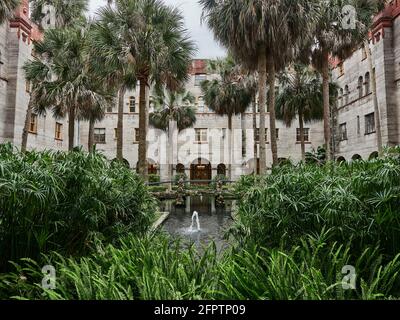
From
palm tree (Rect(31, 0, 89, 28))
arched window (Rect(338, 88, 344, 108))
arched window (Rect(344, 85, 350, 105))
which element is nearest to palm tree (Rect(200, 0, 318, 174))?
palm tree (Rect(31, 0, 89, 28))

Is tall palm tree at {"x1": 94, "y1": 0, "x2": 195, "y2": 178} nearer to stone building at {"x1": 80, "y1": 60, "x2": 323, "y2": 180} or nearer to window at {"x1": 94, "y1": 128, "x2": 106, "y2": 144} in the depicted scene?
stone building at {"x1": 80, "y1": 60, "x2": 323, "y2": 180}

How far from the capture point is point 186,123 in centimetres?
3009

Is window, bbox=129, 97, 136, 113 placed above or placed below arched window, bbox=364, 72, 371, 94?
above

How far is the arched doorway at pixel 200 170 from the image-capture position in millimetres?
37219

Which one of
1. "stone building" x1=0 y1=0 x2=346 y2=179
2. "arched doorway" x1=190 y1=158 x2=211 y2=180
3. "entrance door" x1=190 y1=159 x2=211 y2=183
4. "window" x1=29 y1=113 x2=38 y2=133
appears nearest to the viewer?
"window" x1=29 y1=113 x2=38 y2=133

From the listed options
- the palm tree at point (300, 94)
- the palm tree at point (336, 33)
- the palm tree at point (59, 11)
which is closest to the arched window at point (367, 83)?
the palm tree at point (300, 94)

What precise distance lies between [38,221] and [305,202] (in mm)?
3787

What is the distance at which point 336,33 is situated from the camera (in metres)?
17.5

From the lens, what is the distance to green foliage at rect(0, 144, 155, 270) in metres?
4.21

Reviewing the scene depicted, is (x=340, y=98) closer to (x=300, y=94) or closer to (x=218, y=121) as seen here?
(x=300, y=94)

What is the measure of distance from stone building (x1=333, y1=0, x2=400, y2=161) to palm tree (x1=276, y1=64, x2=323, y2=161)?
226 cm

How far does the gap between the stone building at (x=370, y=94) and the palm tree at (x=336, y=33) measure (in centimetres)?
252
